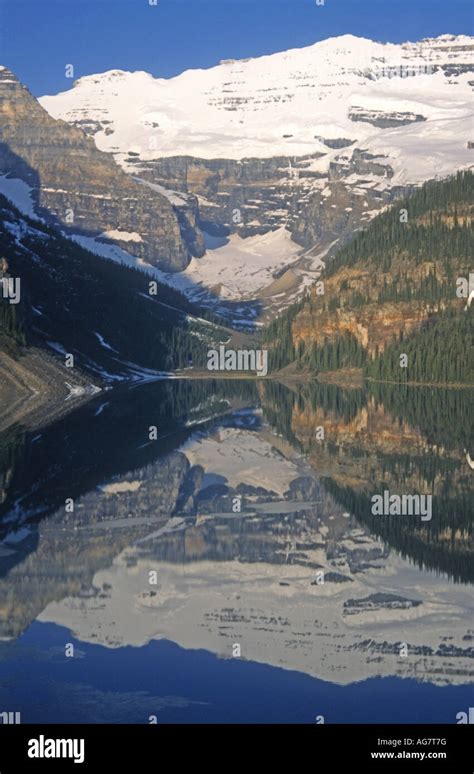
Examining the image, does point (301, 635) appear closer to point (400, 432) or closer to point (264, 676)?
point (264, 676)

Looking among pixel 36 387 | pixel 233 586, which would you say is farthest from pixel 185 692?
pixel 36 387
